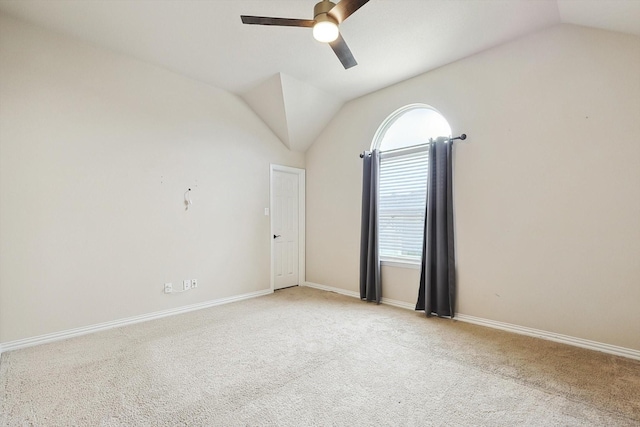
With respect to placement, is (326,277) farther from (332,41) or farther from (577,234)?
(332,41)

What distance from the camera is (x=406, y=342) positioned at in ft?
9.00

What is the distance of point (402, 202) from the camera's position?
3.96 m

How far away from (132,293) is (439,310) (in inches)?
134

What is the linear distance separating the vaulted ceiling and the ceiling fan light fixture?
60 cm

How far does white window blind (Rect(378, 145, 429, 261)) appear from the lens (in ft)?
12.4

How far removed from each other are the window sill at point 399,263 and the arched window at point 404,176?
32 millimetres

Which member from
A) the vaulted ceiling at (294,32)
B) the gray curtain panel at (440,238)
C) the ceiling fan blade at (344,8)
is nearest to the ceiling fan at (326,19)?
the ceiling fan blade at (344,8)

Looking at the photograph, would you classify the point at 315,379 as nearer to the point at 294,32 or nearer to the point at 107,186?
the point at 107,186

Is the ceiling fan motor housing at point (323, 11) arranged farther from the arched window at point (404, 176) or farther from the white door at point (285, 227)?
the white door at point (285, 227)

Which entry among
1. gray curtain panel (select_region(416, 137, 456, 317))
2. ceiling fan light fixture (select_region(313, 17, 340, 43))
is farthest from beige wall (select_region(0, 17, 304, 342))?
gray curtain panel (select_region(416, 137, 456, 317))

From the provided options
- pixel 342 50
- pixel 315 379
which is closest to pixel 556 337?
pixel 315 379

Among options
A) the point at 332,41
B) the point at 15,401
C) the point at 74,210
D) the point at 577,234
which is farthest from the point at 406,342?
the point at 74,210

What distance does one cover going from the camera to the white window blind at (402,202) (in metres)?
3.78

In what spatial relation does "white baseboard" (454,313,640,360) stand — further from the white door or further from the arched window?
the white door
